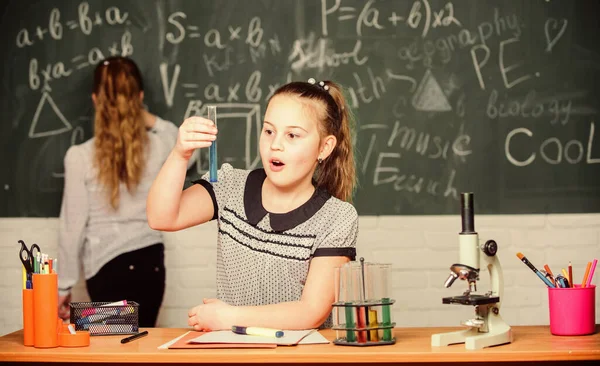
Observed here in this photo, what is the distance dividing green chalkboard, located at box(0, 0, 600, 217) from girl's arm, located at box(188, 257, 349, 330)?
1811mm

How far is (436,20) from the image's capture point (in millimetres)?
3842

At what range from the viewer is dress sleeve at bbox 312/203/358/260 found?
6.79 ft

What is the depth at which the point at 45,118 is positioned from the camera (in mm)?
3863

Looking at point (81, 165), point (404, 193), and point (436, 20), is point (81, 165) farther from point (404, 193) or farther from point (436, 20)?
point (436, 20)

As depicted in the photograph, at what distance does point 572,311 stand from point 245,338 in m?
0.74

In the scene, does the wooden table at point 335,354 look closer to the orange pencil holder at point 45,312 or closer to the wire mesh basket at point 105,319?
the orange pencil holder at point 45,312

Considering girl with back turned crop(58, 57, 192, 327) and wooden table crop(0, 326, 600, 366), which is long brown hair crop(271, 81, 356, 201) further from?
girl with back turned crop(58, 57, 192, 327)

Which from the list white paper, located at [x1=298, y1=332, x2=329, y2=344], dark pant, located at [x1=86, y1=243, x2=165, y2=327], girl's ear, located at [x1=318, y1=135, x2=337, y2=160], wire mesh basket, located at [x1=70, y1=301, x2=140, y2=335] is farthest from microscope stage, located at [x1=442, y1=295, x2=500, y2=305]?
dark pant, located at [x1=86, y1=243, x2=165, y2=327]

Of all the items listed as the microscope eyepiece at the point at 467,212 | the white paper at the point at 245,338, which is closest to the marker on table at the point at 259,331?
the white paper at the point at 245,338

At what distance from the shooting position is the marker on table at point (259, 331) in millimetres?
1814

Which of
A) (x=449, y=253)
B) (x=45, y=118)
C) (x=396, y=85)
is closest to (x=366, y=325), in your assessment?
(x=449, y=253)

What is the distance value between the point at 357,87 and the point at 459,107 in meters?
0.47

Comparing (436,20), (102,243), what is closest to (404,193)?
(436,20)

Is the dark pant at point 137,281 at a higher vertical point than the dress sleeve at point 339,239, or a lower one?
lower
